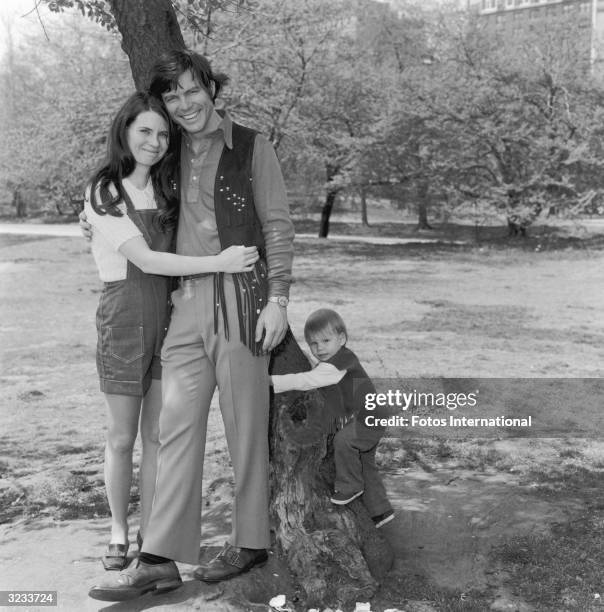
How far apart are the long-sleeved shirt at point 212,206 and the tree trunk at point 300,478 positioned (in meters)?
0.59

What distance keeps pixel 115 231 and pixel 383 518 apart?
74.9 inches

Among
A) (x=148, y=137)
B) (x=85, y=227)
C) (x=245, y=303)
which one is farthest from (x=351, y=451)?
(x=148, y=137)

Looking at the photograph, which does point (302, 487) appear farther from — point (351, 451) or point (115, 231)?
point (115, 231)

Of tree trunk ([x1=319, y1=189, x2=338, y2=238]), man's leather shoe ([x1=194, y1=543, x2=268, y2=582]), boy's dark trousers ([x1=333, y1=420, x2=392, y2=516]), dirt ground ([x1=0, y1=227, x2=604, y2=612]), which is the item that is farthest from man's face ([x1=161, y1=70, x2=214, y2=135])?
tree trunk ([x1=319, y1=189, x2=338, y2=238])

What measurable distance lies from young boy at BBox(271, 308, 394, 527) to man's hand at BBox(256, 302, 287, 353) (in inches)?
19.5

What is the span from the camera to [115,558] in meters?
3.66

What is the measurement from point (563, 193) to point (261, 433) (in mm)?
20656

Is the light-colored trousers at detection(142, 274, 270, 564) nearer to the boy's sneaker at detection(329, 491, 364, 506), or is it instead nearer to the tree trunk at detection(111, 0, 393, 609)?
the tree trunk at detection(111, 0, 393, 609)

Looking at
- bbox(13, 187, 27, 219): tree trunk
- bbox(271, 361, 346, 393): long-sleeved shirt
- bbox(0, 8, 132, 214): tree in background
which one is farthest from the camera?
bbox(13, 187, 27, 219): tree trunk

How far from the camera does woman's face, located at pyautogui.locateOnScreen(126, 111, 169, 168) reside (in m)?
3.34

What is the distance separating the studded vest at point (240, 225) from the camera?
330 cm

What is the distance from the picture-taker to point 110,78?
59.0 feet

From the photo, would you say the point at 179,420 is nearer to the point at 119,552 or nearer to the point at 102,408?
the point at 119,552

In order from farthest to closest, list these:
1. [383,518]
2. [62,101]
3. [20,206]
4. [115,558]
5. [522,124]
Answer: [20,206] → [522,124] → [62,101] → [383,518] → [115,558]
